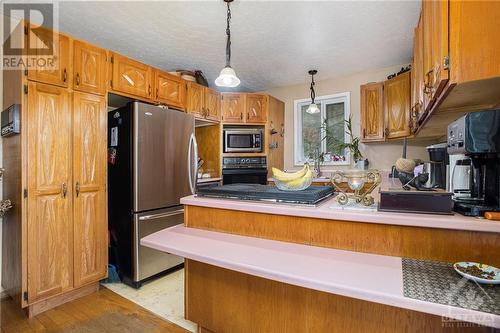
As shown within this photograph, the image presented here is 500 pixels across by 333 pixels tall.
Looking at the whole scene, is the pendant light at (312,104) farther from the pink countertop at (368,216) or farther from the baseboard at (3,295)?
the baseboard at (3,295)

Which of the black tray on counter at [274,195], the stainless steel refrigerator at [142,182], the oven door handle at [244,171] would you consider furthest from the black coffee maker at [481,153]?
the oven door handle at [244,171]

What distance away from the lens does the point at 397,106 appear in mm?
3080

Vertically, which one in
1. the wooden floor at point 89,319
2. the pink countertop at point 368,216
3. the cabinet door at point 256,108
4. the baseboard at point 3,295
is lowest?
the wooden floor at point 89,319

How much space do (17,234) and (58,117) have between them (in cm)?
99

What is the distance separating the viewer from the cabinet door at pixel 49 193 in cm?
197

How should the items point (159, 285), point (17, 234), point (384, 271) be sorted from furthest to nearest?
point (159, 285), point (17, 234), point (384, 271)

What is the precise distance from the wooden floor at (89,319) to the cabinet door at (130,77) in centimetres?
198

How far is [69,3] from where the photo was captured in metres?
2.13

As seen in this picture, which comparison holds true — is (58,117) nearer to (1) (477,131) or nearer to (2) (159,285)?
(2) (159,285)

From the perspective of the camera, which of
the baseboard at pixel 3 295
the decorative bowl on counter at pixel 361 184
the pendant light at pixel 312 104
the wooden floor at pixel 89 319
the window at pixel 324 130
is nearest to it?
the decorative bowl on counter at pixel 361 184

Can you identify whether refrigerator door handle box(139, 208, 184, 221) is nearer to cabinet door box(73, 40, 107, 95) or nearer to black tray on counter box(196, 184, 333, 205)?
black tray on counter box(196, 184, 333, 205)

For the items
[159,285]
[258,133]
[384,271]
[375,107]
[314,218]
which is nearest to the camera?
[384,271]

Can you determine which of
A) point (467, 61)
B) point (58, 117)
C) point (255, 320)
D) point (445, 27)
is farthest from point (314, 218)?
point (58, 117)

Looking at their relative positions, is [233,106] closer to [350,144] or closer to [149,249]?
[350,144]
